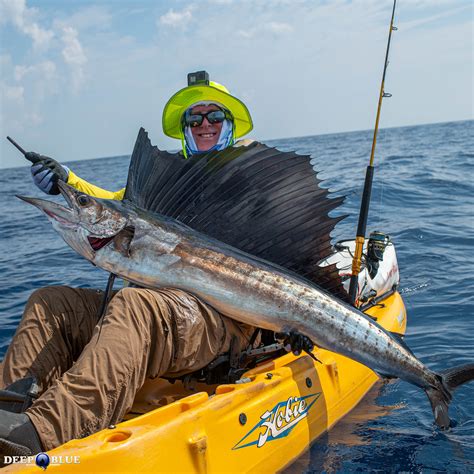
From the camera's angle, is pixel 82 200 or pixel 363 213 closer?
pixel 82 200

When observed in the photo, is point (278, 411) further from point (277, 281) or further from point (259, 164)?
point (259, 164)

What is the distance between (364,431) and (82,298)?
1.53 m

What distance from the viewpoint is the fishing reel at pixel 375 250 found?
162 inches

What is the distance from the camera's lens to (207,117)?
3.56 m

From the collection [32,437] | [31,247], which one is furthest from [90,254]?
[31,247]

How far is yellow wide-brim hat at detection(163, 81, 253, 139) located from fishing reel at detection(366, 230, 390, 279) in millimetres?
1157

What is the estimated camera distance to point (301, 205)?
9.30ft

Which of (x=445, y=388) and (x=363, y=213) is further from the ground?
(x=363, y=213)

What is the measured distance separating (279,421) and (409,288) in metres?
3.34

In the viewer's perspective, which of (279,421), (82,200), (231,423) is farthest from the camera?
(279,421)

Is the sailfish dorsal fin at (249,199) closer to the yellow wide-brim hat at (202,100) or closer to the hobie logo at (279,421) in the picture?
the hobie logo at (279,421)

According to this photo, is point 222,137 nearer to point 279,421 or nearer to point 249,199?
point 249,199

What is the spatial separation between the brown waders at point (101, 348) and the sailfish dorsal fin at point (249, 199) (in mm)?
409

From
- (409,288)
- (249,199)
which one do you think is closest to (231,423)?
(249,199)
